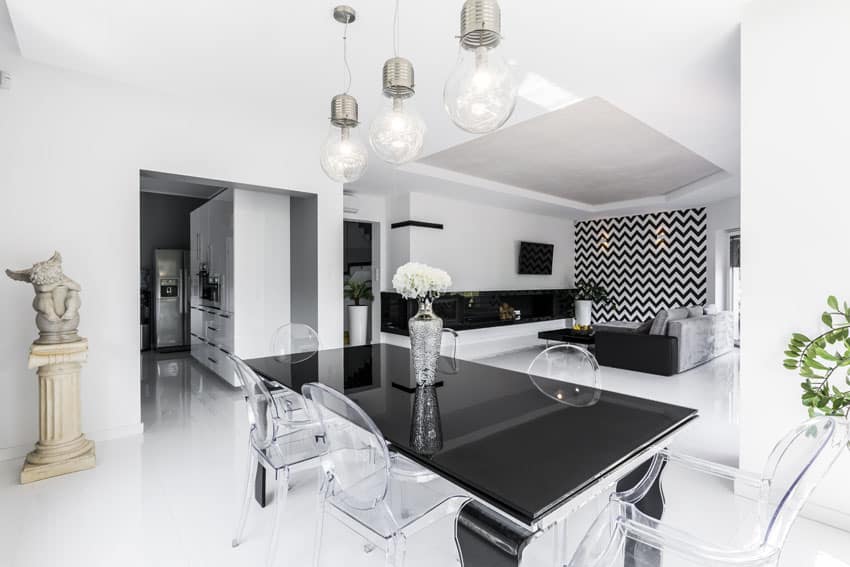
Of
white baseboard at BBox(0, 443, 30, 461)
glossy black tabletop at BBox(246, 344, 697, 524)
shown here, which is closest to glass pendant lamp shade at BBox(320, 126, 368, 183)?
glossy black tabletop at BBox(246, 344, 697, 524)

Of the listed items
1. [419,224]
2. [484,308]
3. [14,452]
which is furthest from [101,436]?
[484,308]

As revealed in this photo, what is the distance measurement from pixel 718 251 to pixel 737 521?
7125mm

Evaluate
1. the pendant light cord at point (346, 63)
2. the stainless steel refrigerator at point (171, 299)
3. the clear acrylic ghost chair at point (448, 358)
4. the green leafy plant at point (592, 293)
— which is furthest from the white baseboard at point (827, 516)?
the stainless steel refrigerator at point (171, 299)

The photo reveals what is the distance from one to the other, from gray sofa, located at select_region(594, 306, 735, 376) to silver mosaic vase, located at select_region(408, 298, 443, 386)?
4328 mm

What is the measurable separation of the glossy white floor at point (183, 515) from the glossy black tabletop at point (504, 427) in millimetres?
651

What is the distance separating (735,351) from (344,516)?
744 centimetres

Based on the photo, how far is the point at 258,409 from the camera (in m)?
1.89

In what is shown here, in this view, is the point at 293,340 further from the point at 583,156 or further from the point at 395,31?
the point at 583,156

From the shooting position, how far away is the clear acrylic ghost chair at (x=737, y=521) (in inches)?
38.6

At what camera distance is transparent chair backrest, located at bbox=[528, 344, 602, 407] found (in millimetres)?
1754

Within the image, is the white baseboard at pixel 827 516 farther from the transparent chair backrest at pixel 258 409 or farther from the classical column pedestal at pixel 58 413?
the classical column pedestal at pixel 58 413

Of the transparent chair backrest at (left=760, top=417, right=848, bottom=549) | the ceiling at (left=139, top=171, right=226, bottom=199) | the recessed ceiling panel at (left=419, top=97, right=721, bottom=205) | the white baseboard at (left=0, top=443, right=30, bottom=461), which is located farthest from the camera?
the ceiling at (left=139, top=171, right=226, bottom=199)

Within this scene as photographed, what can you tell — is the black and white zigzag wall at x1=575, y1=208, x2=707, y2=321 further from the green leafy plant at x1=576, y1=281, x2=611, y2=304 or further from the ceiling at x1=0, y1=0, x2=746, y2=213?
the ceiling at x1=0, y1=0, x2=746, y2=213

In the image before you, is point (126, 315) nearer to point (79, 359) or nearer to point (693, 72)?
point (79, 359)
